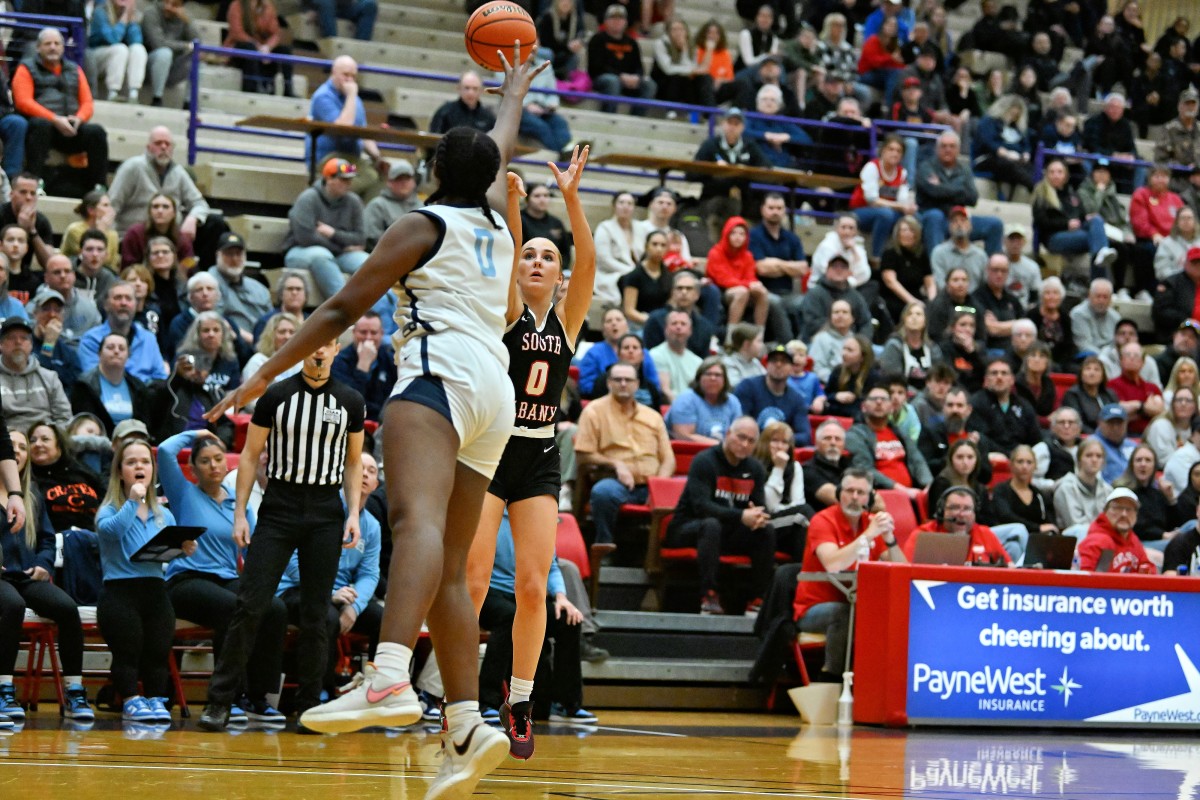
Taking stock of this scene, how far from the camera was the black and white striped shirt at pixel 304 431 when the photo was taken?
346 inches

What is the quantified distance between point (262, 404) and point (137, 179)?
5.60 meters

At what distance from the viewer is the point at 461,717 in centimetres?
509

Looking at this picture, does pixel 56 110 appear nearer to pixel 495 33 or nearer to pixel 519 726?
pixel 495 33

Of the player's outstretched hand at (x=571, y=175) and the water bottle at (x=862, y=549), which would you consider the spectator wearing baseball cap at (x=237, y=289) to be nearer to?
the water bottle at (x=862, y=549)

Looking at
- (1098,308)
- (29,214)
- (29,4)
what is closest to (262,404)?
(29,214)

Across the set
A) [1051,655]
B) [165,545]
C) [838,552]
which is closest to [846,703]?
[838,552]

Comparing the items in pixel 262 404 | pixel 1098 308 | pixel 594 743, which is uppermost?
pixel 1098 308

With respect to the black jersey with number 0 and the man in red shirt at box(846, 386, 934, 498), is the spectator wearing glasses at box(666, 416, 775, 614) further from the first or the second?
the black jersey with number 0

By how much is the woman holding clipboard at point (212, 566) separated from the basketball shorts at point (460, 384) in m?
4.12

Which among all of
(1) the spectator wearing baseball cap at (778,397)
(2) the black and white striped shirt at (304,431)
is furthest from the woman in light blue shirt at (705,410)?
(2) the black and white striped shirt at (304,431)

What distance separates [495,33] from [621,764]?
3.04m

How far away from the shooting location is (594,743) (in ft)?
27.2

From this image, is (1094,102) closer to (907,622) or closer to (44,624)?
(907,622)

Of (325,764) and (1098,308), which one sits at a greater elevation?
Answer: (1098,308)
